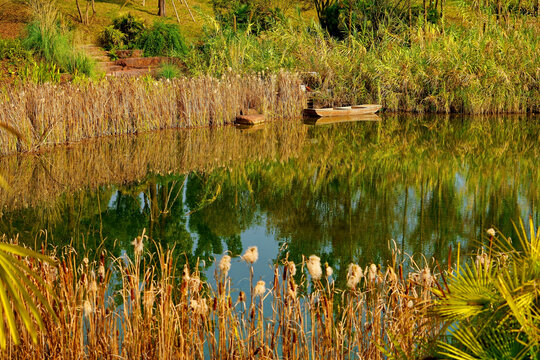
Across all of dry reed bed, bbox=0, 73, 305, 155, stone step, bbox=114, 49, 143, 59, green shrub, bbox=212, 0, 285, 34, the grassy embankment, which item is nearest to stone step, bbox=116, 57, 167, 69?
stone step, bbox=114, 49, 143, 59

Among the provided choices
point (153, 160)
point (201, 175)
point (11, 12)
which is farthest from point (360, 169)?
point (11, 12)

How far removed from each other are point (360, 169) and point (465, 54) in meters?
7.08

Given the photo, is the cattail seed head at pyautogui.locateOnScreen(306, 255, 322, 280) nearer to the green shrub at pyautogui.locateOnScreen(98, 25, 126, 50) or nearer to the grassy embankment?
the grassy embankment

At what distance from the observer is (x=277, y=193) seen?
8234 millimetres

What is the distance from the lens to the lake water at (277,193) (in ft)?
20.1

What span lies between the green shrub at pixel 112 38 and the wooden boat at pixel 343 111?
303 inches

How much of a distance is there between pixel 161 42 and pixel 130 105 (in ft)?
27.3

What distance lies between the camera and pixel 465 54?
15.4 metres

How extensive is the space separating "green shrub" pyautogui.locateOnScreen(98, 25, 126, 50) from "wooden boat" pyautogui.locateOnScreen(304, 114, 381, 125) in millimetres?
8017

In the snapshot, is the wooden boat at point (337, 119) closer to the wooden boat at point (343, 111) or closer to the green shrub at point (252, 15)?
the wooden boat at point (343, 111)

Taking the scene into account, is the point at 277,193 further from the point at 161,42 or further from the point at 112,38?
the point at 112,38

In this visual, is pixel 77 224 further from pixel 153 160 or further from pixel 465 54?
pixel 465 54

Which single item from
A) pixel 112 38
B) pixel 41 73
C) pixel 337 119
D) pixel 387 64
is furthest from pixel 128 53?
pixel 387 64

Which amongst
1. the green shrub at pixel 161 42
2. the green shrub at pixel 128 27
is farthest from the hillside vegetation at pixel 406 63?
the green shrub at pixel 128 27
